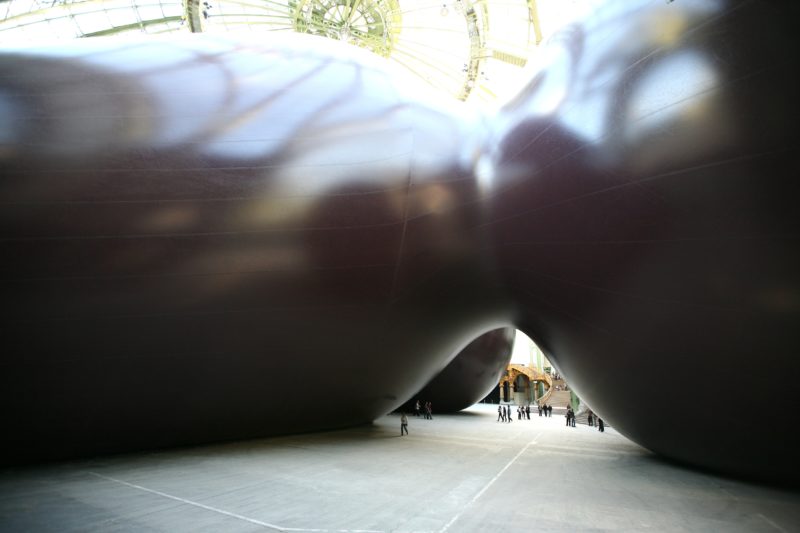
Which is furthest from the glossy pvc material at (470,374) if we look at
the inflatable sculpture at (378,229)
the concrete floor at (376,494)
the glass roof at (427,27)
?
the glass roof at (427,27)

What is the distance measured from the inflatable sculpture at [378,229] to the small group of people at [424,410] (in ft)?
29.5

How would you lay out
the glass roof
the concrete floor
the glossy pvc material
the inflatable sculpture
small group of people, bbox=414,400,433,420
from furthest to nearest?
the glass roof < the glossy pvc material < small group of people, bbox=414,400,433,420 < the inflatable sculpture < the concrete floor

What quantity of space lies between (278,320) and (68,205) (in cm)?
384

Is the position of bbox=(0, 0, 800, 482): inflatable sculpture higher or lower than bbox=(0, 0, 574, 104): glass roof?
lower

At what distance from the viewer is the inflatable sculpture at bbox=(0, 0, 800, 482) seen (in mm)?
5859

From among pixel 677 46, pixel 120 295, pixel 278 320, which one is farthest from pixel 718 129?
pixel 120 295

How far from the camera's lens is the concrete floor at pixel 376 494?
485 centimetres

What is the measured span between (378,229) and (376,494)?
4.78 metres

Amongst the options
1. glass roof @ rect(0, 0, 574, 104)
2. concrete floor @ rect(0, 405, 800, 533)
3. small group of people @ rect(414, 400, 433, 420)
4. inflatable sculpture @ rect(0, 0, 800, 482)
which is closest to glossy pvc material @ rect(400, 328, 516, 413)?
small group of people @ rect(414, 400, 433, 420)

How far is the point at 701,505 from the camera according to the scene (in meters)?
5.70

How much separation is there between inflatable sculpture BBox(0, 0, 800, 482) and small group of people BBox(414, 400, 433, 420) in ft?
29.5

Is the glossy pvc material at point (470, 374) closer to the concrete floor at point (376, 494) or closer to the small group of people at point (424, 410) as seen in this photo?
the small group of people at point (424, 410)

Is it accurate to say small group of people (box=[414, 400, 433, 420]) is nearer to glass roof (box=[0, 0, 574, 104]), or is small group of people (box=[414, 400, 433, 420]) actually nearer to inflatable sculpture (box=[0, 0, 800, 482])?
inflatable sculpture (box=[0, 0, 800, 482])

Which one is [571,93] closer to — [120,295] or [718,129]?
[718,129]
